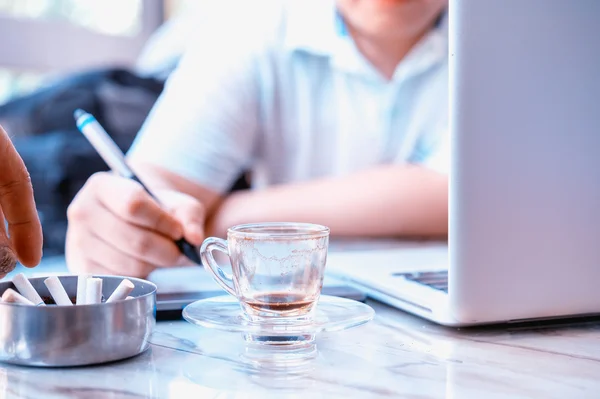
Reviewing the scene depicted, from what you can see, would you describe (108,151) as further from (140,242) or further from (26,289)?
(26,289)

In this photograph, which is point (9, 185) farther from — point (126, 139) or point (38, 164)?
point (126, 139)

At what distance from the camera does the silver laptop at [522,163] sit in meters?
0.51

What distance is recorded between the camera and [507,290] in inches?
20.9

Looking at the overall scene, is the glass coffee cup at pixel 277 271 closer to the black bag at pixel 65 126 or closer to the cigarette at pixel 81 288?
the cigarette at pixel 81 288

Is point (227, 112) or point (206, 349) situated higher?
point (227, 112)

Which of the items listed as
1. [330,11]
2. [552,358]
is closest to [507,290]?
[552,358]

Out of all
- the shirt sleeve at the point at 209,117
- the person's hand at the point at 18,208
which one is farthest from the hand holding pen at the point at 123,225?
the shirt sleeve at the point at 209,117

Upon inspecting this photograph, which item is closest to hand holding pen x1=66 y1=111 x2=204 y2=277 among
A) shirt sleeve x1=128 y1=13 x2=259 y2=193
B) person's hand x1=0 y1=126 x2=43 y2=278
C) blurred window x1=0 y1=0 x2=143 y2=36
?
person's hand x1=0 y1=126 x2=43 y2=278

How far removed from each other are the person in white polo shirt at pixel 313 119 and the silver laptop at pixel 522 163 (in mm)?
752

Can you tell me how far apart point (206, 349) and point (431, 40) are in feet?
3.85

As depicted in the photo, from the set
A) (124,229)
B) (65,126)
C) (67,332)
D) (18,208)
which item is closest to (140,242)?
(124,229)

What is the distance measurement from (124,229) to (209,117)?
0.63 metres

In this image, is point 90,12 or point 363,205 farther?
point 90,12

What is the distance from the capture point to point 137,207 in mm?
738
